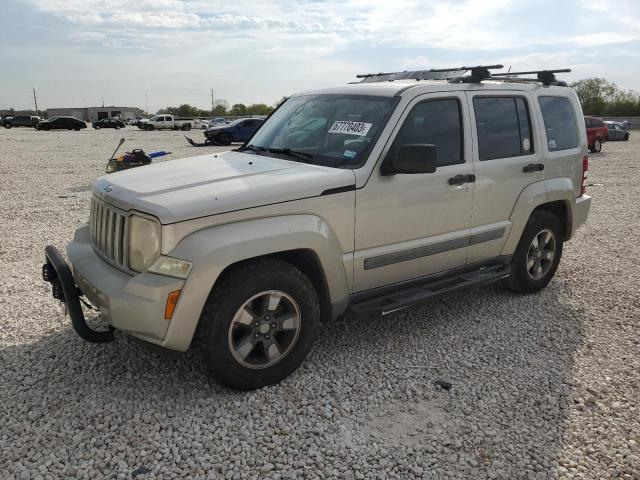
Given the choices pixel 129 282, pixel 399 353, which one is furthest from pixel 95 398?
pixel 399 353

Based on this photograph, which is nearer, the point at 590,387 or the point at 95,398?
the point at 95,398

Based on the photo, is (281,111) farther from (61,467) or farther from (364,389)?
(61,467)

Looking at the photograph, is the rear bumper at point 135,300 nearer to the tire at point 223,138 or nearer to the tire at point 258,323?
the tire at point 258,323

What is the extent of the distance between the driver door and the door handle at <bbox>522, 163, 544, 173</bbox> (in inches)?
29.4

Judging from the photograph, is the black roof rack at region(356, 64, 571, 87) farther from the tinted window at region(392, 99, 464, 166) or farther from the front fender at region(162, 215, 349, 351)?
the front fender at region(162, 215, 349, 351)

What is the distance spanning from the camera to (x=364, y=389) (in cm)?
358

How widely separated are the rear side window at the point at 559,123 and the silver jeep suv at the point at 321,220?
3 cm

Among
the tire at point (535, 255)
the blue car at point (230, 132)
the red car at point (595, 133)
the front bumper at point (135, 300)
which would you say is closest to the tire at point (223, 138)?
the blue car at point (230, 132)

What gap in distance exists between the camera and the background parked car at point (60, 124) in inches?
1937

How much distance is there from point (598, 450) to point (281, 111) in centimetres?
350

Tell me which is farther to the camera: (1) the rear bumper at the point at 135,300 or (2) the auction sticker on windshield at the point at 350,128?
(2) the auction sticker on windshield at the point at 350,128

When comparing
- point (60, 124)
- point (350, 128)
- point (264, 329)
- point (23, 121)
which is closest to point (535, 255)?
point (350, 128)

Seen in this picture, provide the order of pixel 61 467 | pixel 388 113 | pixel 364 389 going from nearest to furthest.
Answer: pixel 61 467, pixel 364 389, pixel 388 113

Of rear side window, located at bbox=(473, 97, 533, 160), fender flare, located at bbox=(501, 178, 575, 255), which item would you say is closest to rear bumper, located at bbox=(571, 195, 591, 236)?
fender flare, located at bbox=(501, 178, 575, 255)
